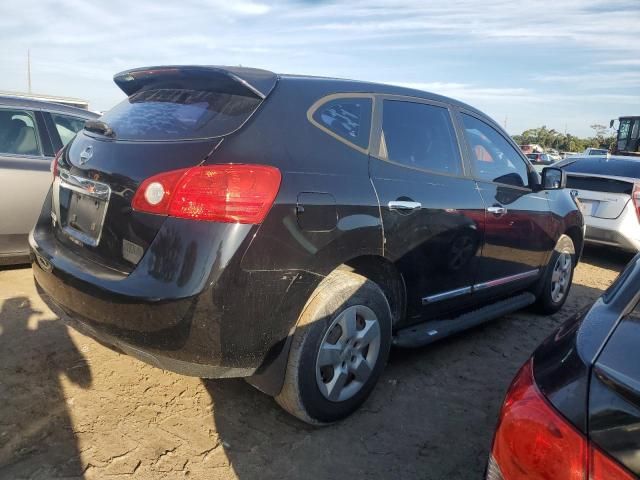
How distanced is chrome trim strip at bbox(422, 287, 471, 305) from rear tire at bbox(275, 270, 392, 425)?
422 mm

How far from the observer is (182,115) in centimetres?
251

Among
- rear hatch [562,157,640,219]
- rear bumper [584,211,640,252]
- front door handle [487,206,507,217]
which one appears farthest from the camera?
rear hatch [562,157,640,219]

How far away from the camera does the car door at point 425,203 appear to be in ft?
9.40

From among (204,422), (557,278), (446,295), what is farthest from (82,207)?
(557,278)

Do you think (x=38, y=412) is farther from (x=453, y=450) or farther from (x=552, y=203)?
(x=552, y=203)

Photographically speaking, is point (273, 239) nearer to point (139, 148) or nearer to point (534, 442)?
point (139, 148)

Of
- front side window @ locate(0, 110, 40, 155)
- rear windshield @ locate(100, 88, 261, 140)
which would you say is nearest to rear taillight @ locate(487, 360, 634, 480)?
rear windshield @ locate(100, 88, 261, 140)

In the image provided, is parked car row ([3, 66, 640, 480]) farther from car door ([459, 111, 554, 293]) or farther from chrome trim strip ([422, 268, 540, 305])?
car door ([459, 111, 554, 293])

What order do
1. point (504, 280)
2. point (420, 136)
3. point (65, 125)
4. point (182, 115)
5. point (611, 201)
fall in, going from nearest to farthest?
1. point (182, 115)
2. point (420, 136)
3. point (504, 280)
4. point (65, 125)
5. point (611, 201)

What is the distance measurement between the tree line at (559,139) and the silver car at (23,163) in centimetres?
5851

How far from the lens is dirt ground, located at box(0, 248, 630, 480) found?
2359 mm

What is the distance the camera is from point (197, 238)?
6.93ft

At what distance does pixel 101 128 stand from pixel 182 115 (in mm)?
546

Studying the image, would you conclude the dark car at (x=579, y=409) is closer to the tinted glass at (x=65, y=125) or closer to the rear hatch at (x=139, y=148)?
the rear hatch at (x=139, y=148)
